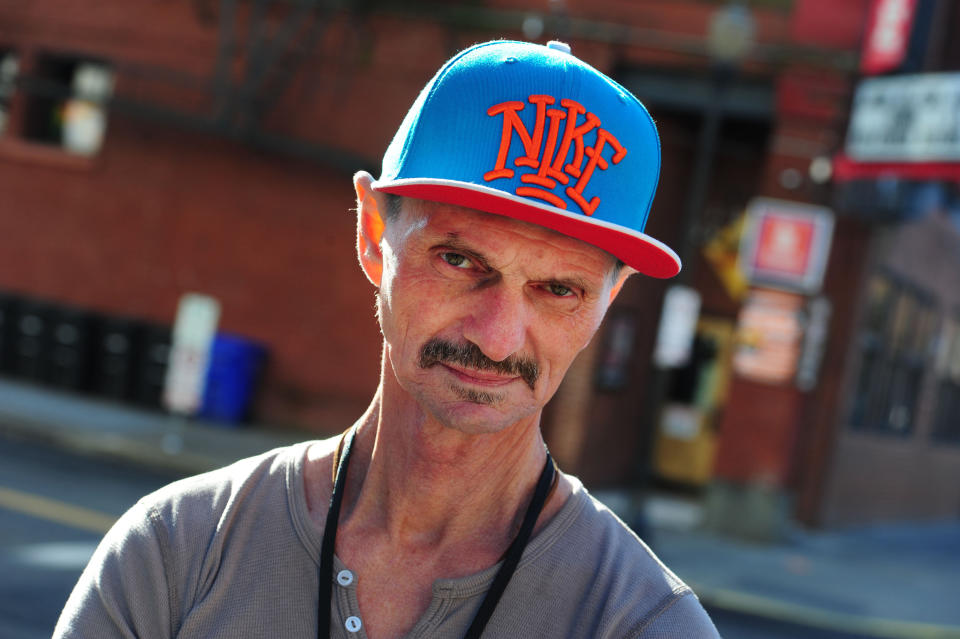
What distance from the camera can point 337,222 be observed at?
51.5 ft

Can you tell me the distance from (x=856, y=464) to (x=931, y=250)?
452 cm

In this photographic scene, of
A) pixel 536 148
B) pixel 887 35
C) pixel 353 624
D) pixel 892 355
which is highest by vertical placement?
pixel 887 35

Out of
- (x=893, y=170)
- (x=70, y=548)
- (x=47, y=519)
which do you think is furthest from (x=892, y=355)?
(x=70, y=548)

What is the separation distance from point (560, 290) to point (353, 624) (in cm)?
55

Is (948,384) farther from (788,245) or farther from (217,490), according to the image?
(217,490)

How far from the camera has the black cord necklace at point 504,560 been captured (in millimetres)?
1577

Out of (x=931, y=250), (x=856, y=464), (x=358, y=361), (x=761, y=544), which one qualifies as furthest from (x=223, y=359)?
(x=931, y=250)

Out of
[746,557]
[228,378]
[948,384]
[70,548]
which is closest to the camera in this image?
[70,548]

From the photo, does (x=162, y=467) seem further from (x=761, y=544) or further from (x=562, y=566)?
(x=562, y=566)

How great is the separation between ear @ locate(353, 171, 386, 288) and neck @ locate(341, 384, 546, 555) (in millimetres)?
208

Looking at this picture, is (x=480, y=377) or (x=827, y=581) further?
(x=827, y=581)

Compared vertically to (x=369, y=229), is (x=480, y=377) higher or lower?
lower

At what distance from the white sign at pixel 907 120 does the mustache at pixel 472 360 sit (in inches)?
450

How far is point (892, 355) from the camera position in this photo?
1816 cm
